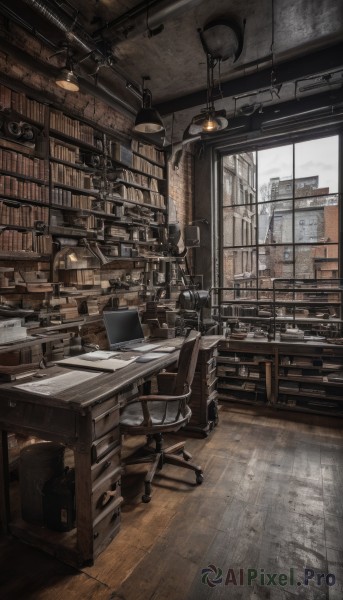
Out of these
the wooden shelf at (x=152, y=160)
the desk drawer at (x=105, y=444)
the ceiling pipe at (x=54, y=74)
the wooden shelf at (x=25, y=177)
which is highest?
the ceiling pipe at (x=54, y=74)

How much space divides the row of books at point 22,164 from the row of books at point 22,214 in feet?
0.92

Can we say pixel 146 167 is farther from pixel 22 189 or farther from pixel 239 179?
pixel 22 189

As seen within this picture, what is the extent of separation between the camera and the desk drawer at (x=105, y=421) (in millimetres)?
1909

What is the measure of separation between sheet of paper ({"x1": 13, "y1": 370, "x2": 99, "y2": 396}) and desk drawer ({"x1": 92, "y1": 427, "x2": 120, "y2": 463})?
0.35 meters

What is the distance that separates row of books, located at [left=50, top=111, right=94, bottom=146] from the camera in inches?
130

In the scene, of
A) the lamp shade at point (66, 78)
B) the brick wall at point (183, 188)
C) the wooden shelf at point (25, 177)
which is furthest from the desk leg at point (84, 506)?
the brick wall at point (183, 188)

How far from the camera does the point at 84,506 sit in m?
1.87

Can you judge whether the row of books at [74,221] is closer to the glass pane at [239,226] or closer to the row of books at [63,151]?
the row of books at [63,151]

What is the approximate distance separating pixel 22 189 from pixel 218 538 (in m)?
2.98

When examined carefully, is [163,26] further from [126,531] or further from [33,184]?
[126,531]

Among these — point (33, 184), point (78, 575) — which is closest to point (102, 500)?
point (78, 575)

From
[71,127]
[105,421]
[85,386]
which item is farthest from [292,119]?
[105,421]

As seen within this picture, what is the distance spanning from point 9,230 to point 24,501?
6.61 feet

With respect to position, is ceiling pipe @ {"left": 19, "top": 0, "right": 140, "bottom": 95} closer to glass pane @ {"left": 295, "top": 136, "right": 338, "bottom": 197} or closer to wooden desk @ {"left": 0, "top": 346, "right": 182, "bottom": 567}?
wooden desk @ {"left": 0, "top": 346, "right": 182, "bottom": 567}
